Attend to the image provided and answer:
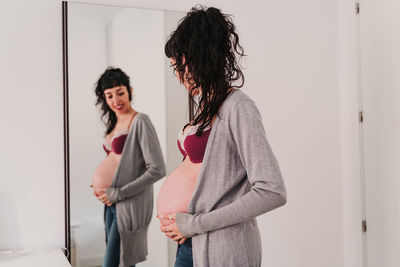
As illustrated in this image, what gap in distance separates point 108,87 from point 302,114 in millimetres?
1011

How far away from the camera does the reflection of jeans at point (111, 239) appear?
1855 mm

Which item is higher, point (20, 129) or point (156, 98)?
point (156, 98)

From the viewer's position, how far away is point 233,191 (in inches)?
52.6

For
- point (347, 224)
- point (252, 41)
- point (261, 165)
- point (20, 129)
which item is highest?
point (252, 41)

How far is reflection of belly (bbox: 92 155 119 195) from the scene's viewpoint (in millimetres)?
1845

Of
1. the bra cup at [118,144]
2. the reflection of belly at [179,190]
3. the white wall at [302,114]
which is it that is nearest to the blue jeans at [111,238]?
the bra cup at [118,144]

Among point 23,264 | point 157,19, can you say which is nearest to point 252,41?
point 157,19

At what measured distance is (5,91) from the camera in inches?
69.1

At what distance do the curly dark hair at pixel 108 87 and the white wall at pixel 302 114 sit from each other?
1.97ft

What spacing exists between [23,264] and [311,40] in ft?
5.62

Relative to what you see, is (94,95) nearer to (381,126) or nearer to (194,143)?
(194,143)

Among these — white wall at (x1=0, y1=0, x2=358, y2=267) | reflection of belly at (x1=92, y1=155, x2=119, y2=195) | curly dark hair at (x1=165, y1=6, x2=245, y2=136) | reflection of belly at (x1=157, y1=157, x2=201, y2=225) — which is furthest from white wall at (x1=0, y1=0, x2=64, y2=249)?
white wall at (x1=0, y1=0, x2=358, y2=267)

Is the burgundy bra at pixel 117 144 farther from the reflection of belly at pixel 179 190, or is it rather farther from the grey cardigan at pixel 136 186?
the reflection of belly at pixel 179 190

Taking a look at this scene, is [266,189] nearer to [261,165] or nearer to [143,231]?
[261,165]
